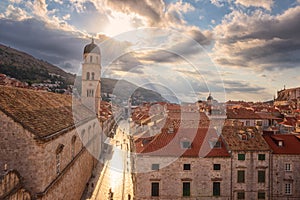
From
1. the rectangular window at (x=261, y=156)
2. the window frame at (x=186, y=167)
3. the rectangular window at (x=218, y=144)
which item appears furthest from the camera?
the rectangular window at (x=218, y=144)

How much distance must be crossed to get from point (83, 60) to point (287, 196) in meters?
31.8

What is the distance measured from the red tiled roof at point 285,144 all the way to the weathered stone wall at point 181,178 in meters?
5.67

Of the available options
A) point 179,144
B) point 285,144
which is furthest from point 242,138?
point 179,144

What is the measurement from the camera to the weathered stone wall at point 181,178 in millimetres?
24297

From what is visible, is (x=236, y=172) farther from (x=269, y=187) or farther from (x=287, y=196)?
(x=287, y=196)

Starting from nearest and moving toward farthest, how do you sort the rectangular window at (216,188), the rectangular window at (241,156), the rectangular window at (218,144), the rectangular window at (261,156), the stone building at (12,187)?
the stone building at (12,187)
the rectangular window at (216,188)
the rectangular window at (241,156)
the rectangular window at (261,156)
the rectangular window at (218,144)

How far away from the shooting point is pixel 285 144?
1066 inches

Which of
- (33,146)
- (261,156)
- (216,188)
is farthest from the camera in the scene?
(261,156)

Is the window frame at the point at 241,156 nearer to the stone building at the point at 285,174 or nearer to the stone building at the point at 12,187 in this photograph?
the stone building at the point at 285,174

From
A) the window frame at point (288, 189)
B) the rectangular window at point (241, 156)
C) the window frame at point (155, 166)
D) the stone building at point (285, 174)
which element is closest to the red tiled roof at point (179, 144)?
the window frame at point (155, 166)

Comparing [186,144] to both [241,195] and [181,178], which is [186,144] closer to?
[181,178]

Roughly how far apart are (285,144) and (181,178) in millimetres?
11250

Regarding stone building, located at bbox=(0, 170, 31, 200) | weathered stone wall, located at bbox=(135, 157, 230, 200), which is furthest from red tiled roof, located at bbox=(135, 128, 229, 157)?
stone building, located at bbox=(0, 170, 31, 200)

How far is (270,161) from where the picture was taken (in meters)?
25.7
